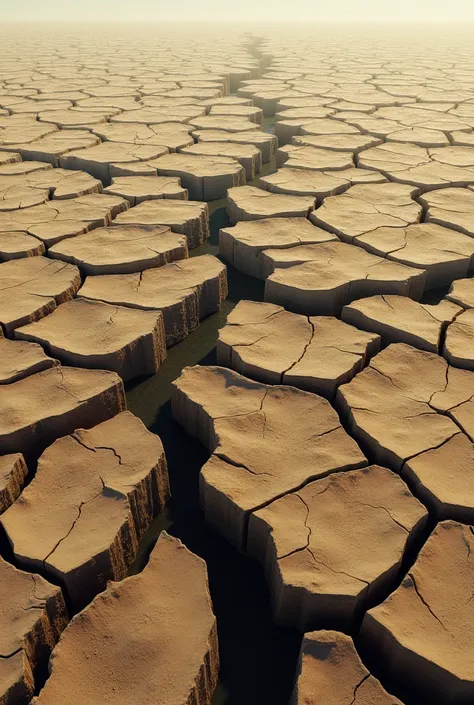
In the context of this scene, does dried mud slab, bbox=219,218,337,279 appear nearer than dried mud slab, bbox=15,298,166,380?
No

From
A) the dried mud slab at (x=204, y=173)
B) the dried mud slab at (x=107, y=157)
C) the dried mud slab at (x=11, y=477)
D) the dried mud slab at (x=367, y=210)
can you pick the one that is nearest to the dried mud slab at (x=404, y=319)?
the dried mud slab at (x=367, y=210)

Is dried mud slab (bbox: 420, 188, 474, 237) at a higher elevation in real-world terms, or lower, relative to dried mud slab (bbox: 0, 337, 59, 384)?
higher

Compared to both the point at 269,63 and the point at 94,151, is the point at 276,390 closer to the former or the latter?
the point at 94,151

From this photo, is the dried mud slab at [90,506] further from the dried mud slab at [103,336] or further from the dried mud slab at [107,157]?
the dried mud slab at [107,157]

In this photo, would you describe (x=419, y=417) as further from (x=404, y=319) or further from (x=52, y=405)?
(x=52, y=405)

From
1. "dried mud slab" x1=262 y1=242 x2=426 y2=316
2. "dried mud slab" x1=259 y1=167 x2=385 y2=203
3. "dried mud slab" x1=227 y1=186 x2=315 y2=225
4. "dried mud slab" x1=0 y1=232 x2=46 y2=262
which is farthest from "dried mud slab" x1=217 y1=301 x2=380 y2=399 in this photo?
"dried mud slab" x1=259 y1=167 x2=385 y2=203

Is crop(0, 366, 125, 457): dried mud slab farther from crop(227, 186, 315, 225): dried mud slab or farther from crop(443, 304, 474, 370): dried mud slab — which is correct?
crop(227, 186, 315, 225): dried mud slab

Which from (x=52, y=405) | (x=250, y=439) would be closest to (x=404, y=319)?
(x=250, y=439)
